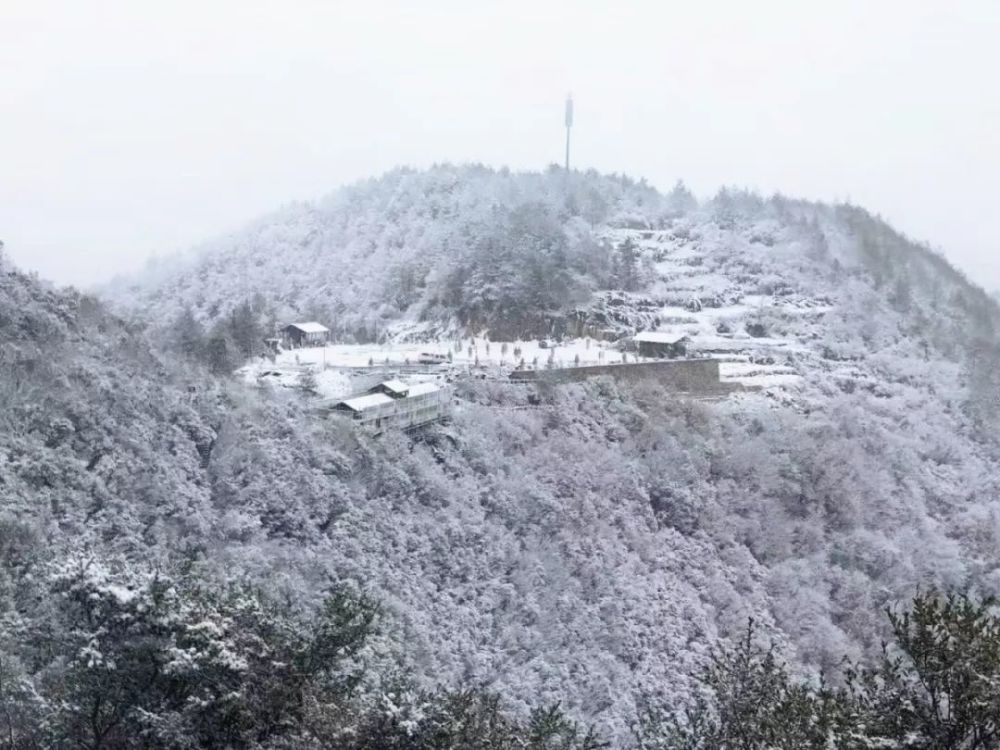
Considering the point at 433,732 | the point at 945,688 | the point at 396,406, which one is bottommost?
the point at 433,732

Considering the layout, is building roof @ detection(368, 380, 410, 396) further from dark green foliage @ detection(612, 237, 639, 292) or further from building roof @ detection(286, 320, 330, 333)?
dark green foliage @ detection(612, 237, 639, 292)

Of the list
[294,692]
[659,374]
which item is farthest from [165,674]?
[659,374]

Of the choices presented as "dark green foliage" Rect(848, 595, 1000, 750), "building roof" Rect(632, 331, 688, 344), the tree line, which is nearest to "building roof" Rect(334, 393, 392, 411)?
the tree line

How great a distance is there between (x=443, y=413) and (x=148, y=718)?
16146 mm

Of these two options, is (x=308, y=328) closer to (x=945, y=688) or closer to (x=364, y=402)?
(x=364, y=402)

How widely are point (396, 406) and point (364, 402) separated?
Result: 2.59 feet

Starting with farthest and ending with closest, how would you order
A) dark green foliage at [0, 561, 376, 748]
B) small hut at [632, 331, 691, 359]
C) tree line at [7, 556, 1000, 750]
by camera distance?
1. small hut at [632, 331, 691, 359]
2. dark green foliage at [0, 561, 376, 748]
3. tree line at [7, 556, 1000, 750]

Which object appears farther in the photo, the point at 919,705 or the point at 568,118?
the point at 568,118

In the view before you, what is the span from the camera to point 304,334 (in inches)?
1283

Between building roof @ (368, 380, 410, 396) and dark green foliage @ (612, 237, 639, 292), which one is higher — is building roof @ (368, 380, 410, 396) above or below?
below

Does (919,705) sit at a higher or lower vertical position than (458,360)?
lower

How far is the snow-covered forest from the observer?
43.3ft

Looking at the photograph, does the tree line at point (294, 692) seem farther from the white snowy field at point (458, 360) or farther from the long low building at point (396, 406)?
the white snowy field at point (458, 360)

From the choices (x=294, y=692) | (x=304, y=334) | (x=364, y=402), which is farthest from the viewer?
(x=304, y=334)
